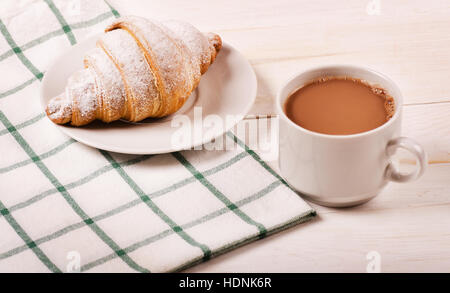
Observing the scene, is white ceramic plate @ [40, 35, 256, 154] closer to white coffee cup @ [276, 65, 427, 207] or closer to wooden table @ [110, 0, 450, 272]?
wooden table @ [110, 0, 450, 272]

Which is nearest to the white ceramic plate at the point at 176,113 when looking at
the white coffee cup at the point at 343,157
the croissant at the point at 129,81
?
the croissant at the point at 129,81

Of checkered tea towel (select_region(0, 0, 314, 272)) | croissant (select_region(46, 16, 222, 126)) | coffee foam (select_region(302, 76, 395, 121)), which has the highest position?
croissant (select_region(46, 16, 222, 126))

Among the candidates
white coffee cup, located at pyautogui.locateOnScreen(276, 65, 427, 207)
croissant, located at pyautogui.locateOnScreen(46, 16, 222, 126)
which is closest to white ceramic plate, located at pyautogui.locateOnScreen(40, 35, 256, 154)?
croissant, located at pyautogui.locateOnScreen(46, 16, 222, 126)

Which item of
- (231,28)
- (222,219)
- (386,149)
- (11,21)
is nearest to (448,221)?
(386,149)

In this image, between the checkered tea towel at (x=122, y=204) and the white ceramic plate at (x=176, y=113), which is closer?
the checkered tea towel at (x=122, y=204)

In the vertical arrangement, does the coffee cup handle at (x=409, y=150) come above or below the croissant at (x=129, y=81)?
below

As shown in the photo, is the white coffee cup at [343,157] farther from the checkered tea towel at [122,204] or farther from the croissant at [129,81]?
the croissant at [129,81]

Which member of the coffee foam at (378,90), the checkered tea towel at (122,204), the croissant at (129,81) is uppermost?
the croissant at (129,81)
